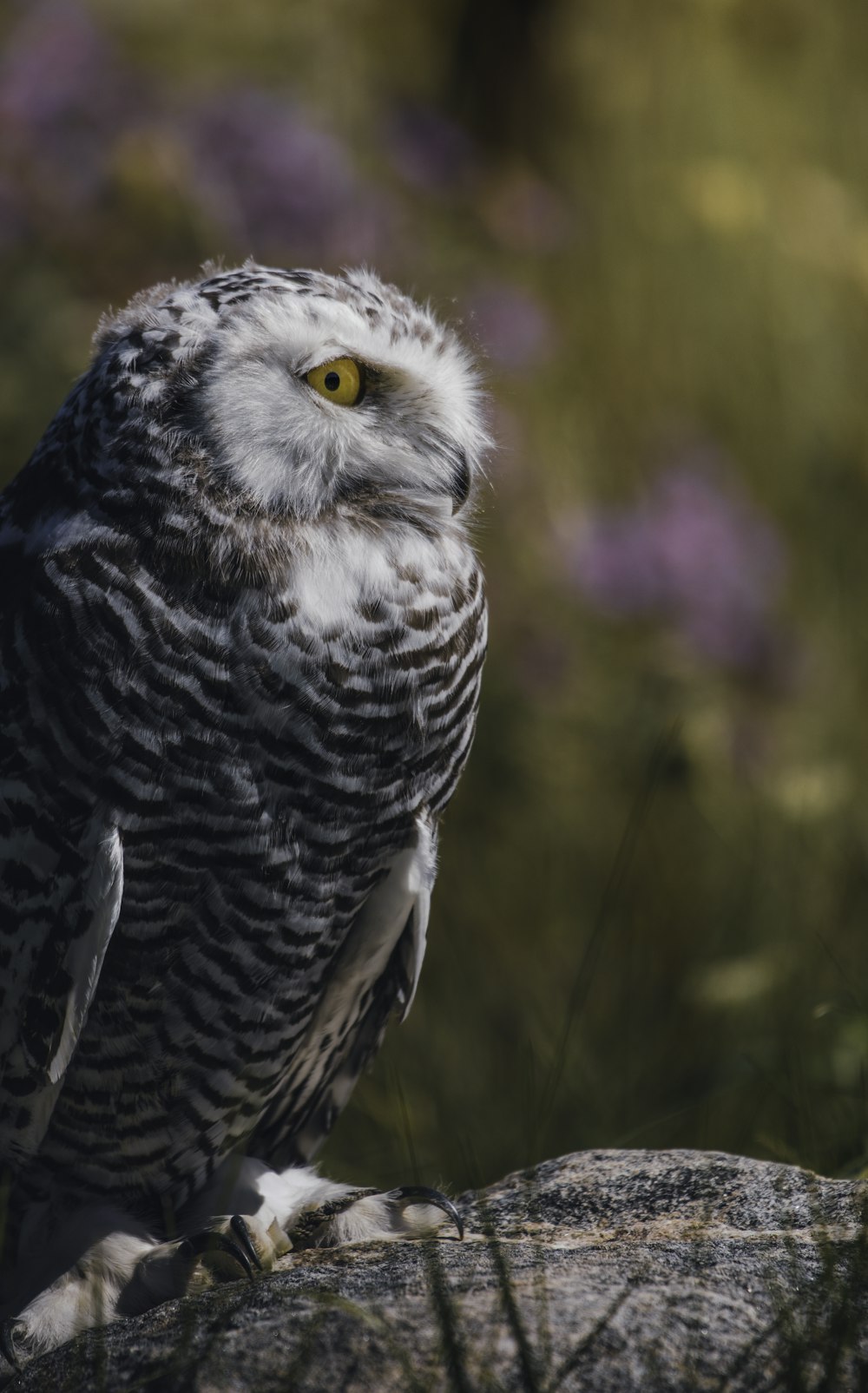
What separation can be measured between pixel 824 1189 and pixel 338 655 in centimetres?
94

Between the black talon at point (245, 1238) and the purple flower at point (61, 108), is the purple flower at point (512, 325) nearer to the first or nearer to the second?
the purple flower at point (61, 108)

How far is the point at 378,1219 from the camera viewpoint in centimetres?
195

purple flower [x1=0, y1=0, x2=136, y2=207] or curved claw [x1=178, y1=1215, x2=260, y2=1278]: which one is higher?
purple flower [x1=0, y1=0, x2=136, y2=207]

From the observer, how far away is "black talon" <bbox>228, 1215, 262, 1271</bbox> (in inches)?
71.4

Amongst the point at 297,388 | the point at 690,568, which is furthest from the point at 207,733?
the point at 690,568

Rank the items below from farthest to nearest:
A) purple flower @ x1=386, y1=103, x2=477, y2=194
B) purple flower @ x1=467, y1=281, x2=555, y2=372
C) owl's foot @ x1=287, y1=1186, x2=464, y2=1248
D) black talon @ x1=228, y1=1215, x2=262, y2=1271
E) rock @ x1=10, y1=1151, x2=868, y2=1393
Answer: purple flower @ x1=386, y1=103, x2=477, y2=194, purple flower @ x1=467, y1=281, x2=555, y2=372, owl's foot @ x1=287, y1=1186, x2=464, y2=1248, black talon @ x1=228, y1=1215, x2=262, y2=1271, rock @ x1=10, y1=1151, x2=868, y2=1393

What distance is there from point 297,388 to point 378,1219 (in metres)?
1.18

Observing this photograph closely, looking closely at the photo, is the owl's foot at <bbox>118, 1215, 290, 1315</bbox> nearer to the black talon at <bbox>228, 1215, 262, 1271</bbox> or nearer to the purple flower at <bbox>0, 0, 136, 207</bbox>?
the black talon at <bbox>228, 1215, 262, 1271</bbox>

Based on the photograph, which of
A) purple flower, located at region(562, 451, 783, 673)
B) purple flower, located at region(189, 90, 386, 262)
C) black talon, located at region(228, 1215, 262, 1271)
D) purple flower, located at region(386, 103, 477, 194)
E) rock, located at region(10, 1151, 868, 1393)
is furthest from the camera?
purple flower, located at region(386, 103, 477, 194)

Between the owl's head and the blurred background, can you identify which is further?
the blurred background

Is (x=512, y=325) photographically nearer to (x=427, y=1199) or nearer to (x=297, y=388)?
(x=297, y=388)

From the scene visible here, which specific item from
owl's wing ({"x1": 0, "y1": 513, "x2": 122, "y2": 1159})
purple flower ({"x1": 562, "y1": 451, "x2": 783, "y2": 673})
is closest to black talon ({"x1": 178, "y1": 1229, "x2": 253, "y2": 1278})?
owl's wing ({"x1": 0, "y1": 513, "x2": 122, "y2": 1159})

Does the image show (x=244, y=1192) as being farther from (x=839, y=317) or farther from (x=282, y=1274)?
(x=839, y=317)

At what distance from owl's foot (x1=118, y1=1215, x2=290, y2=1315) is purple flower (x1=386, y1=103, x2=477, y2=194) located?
114 inches
